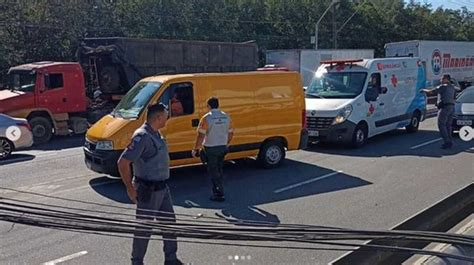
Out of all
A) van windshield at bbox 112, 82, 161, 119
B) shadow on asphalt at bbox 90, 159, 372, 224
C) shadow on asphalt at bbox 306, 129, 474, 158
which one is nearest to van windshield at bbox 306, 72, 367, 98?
shadow on asphalt at bbox 306, 129, 474, 158

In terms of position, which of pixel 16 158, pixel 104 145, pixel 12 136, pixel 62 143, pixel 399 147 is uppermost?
pixel 104 145

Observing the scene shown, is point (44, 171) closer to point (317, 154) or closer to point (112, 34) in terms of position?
point (317, 154)

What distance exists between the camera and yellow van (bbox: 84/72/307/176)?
8.89m

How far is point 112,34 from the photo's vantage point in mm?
32156

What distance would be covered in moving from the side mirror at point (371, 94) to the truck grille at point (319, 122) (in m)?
1.42

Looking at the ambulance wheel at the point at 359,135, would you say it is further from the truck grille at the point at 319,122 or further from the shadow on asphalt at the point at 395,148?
the truck grille at the point at 319,122

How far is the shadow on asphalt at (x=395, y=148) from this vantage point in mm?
12211

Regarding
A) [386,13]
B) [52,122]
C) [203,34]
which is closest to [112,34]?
[203,34]

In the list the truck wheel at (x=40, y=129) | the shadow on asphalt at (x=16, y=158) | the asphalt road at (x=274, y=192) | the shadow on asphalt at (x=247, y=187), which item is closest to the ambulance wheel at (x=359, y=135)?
the asphalt road at (x=274, y=192)

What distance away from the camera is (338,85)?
13938mm

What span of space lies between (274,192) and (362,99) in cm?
575

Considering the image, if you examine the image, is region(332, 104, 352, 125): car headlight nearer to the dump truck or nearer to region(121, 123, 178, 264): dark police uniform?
region(121, 123, 178, 264): dark police uniform

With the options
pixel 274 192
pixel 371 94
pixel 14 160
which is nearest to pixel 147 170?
pixel 274 192

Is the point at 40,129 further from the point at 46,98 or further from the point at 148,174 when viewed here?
the point at 148,174
